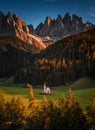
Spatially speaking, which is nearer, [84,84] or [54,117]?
[54,117]

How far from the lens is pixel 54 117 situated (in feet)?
197

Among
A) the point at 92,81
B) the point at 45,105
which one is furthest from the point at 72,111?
the point at 92,81

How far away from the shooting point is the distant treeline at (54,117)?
57.9 m

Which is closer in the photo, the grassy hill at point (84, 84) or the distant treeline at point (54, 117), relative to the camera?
the distant treeline at point (54, 117)

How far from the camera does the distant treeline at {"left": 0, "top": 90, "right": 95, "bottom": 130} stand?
190 feet

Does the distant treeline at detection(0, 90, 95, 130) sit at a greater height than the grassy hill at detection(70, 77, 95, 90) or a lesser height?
lesser

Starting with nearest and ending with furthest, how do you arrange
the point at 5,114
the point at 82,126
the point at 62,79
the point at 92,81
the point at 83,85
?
1. the point at 82,126
2. the point at 5,114
3. the point at 83,85
4. the point at 92,81
5. the point at 62,79

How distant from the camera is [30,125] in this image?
200 ft

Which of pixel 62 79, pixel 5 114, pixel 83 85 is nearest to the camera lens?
pixel 5 114

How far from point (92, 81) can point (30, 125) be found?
116 meters

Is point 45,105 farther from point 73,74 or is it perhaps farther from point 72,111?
point 73,74

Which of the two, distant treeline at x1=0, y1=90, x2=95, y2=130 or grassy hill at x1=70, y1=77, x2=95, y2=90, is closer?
distant treeline at x1=0, y1=90, x2=95, y2=130

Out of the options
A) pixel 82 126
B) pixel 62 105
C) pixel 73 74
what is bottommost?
pixel 82 126

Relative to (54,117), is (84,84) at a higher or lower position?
higher
